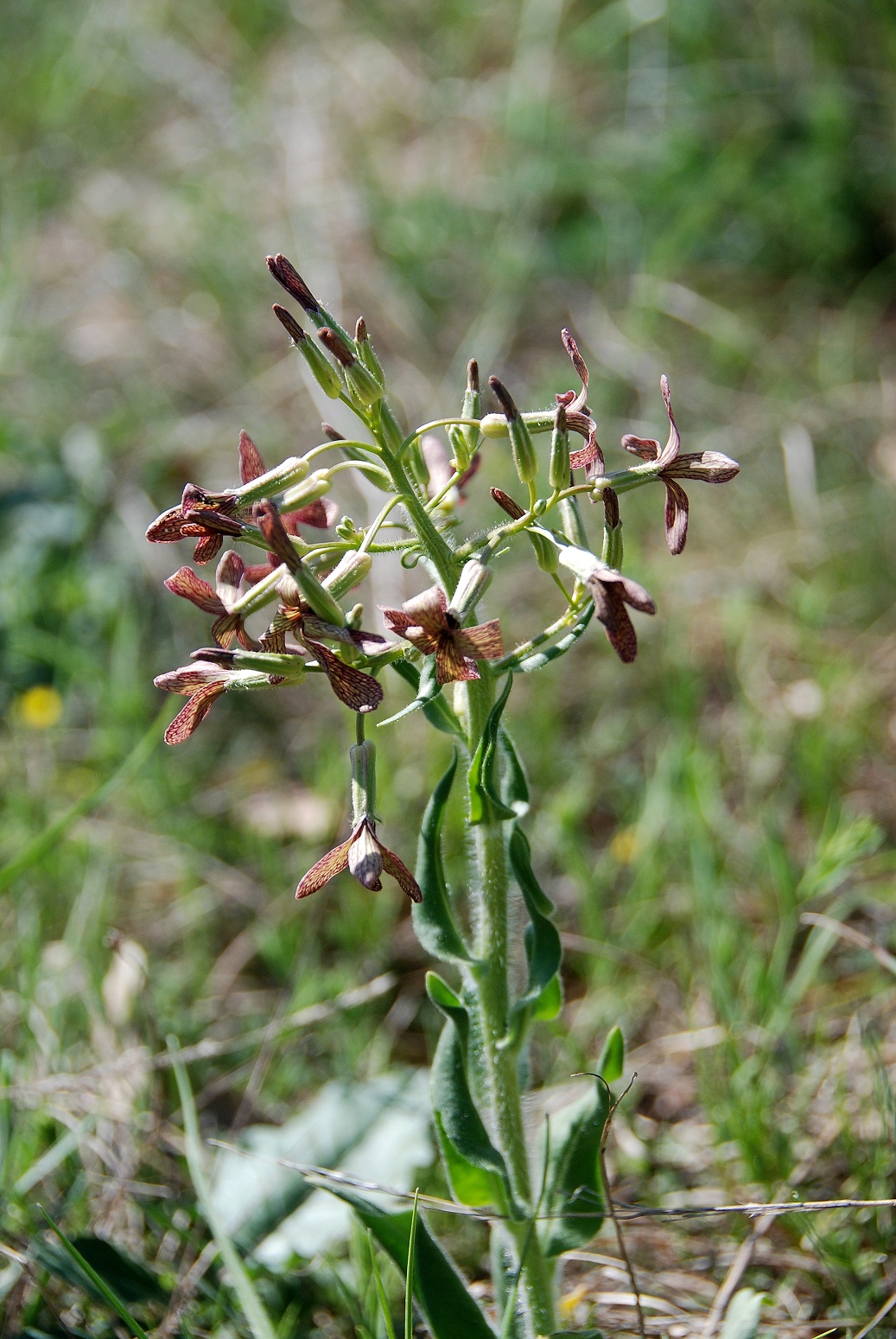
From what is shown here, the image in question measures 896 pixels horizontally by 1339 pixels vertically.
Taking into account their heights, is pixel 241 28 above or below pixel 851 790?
above

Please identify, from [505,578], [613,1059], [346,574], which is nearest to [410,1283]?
[613,1059]

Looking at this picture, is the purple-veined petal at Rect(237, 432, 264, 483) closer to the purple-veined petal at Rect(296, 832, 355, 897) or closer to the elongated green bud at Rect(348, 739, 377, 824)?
the elongated green bud at Rect(348, 739, 377, 824)

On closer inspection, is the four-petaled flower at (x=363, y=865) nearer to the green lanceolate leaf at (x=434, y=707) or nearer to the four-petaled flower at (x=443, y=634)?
the green lanceolate leaf at (x=434, y=707)

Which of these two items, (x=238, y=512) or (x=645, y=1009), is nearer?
(x=238, y=512)

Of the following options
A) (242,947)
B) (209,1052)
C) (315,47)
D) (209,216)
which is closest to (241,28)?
(315,47)

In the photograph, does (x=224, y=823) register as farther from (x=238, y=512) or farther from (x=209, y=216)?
(x=209, y=216)

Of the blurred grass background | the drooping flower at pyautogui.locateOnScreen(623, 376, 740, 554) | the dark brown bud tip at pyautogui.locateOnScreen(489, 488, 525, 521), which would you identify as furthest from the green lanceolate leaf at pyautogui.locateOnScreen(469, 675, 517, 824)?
the blurred grass background
